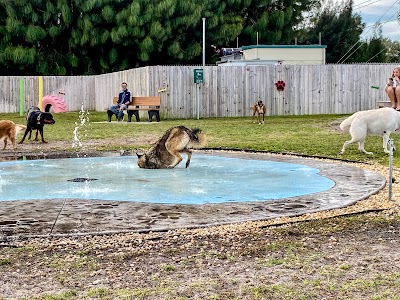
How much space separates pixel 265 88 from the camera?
1119 inches

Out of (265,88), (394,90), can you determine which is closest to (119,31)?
(265,88)

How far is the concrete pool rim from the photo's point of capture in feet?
21.1

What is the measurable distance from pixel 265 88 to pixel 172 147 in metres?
17.9

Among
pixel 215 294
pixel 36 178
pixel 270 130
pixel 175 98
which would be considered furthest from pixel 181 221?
pixel 175 98

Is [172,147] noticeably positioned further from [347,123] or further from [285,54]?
[285,54]

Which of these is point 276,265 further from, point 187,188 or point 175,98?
point 175,98

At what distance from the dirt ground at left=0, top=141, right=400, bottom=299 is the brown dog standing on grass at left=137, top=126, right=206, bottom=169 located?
4526 mm

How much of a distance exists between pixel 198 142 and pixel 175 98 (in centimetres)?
1671

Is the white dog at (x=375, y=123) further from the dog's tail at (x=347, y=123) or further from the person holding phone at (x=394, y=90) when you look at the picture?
the person holding phone at (x=394, y=90)

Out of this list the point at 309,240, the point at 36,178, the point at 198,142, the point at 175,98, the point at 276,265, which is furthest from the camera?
the point at 175,98

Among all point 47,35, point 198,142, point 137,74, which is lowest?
point 198,142

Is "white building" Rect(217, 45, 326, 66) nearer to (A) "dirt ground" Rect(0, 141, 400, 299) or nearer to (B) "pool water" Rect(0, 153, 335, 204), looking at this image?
(B) "pool water" Rect(0, 153, 335, 204)

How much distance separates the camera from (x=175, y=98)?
27.6 m

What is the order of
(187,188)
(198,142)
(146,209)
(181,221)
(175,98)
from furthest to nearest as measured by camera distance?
(175,98) → (198,142) → (187,188) → (146,209) → (181,221)
